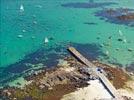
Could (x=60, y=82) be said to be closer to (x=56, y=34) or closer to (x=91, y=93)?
(x=91, y=93)

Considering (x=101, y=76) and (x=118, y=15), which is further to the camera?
(x=118, y=15)

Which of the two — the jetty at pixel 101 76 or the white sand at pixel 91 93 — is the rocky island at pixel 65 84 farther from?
the jetty at pixel 101 76

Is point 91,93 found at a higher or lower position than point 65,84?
higher

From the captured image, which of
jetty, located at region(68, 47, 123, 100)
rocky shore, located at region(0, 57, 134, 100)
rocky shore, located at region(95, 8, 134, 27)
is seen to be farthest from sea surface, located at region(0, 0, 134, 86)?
rocky shore, located at region(0, 57, 134, 100)

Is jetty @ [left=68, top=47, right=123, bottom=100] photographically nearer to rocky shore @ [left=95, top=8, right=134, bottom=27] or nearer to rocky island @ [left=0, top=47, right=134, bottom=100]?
rocky island @ [left=0, top=47, right=134, bottom=100]

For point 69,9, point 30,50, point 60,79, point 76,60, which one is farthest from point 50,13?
point 60,79

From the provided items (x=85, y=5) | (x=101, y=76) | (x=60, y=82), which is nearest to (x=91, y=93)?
(x=101, y=76)
